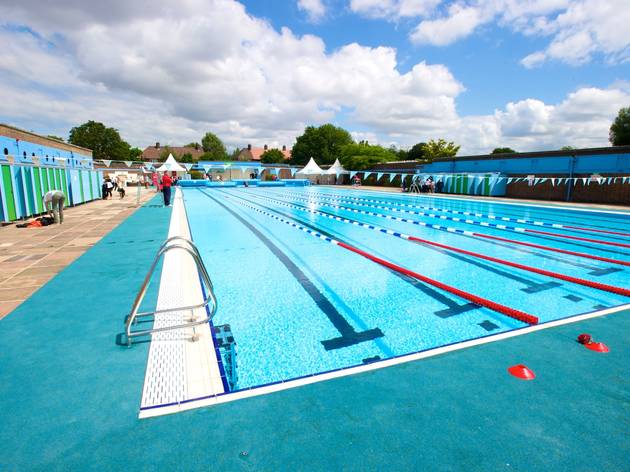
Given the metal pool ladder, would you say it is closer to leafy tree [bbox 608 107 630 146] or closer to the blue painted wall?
the blue painted wall

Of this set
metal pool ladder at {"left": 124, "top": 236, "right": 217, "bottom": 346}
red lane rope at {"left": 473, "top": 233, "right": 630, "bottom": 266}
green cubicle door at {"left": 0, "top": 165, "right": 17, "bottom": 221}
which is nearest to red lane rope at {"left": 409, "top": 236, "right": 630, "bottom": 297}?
red lane rope at {"left": 473, "top": 233, "right": 630, "bottom": 266}

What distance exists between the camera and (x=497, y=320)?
11.8 feet

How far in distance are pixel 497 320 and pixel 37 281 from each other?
585 cm

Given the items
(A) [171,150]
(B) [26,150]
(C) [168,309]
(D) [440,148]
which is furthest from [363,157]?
(A) [171,150]

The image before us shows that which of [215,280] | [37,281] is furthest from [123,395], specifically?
[37,281]

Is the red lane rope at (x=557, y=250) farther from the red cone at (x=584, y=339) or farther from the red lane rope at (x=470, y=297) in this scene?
the red cone at (x=584, y=339)

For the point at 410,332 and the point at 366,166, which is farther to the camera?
the point at 366,166

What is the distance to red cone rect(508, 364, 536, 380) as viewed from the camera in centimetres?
246

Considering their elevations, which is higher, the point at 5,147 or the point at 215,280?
the point at 5,147

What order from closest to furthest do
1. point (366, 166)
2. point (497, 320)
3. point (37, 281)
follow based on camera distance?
point (497, 320) → point (37, 281) → point (366, 166)

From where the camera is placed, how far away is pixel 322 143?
227 ft

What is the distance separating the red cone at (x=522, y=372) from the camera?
2.46 m

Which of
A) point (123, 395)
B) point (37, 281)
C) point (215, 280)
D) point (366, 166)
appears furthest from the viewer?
point (366, 166)

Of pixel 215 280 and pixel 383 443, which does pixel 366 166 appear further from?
pixel 383 443
